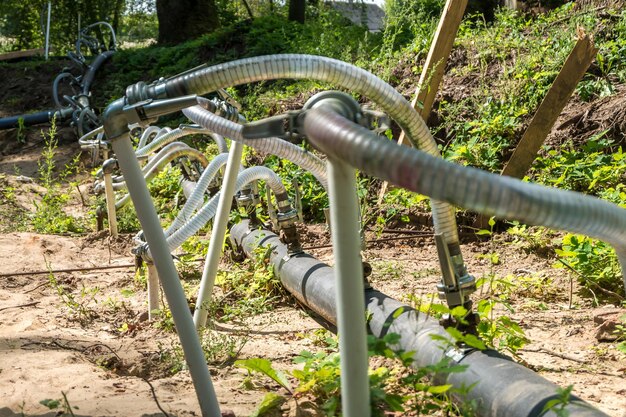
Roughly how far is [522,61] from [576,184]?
1.85 meters

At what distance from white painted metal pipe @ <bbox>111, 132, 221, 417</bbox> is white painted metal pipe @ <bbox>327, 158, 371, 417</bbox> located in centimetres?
74

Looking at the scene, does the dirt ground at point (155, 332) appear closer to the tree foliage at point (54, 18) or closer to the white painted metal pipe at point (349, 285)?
the white painted metal pipe at point (349, 285)

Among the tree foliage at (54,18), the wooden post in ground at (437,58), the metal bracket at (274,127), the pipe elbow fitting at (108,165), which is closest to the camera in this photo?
the metal bracket at (274,127)

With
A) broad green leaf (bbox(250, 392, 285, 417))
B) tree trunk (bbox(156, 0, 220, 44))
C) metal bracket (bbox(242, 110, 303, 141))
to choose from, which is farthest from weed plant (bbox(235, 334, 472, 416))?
tree trunk (bbox(156, 0, 220, 44))

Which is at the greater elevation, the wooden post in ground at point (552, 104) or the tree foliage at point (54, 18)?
the tree foliage at point (54, 18)

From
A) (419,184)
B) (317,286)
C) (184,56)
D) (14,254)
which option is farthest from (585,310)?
(184,56)

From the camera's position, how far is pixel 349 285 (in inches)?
68.0

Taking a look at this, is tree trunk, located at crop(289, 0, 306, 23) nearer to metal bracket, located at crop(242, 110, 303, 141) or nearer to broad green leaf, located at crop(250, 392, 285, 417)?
broad green leaf, located at crop(250, 392, 285, 417)

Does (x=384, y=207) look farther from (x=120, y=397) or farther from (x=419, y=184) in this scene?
(x=419, y=184)

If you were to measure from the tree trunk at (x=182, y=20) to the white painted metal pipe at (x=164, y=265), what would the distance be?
14118mm

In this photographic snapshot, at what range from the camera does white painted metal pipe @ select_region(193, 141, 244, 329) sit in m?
3.43

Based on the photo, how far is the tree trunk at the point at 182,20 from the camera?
52.6 feet

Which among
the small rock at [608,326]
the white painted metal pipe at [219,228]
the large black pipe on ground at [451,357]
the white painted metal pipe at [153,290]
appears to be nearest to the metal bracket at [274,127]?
the large black pipe on ground at [451,357]

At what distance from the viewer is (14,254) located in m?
5.77
